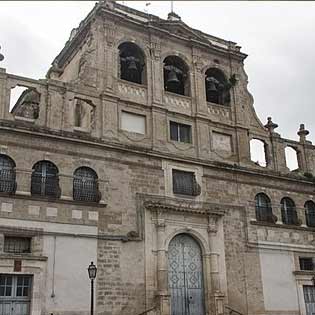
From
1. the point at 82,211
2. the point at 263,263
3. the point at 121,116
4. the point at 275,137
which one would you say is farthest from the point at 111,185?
the point at 275,137

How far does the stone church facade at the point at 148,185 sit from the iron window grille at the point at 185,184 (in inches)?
1.9

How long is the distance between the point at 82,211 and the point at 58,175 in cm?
159

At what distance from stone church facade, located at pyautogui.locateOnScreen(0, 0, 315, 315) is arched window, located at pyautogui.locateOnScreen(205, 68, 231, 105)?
6 centimetres

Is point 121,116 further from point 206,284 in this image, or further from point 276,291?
point 276,291

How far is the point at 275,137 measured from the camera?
25406mm

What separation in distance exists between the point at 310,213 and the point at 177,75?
31.1ft

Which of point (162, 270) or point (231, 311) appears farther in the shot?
point (231, 311)

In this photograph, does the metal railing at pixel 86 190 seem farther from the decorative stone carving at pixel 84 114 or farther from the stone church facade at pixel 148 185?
the decorative stone carving at pixel 84 114

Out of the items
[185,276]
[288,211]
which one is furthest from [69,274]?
[288,211]

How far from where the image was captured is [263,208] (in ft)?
78.1

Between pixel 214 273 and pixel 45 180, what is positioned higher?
pixel 45 180

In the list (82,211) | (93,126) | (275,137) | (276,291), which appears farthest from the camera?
(275,137)

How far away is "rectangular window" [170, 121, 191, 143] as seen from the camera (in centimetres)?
2236

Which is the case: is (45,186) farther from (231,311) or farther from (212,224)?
(231,311)
